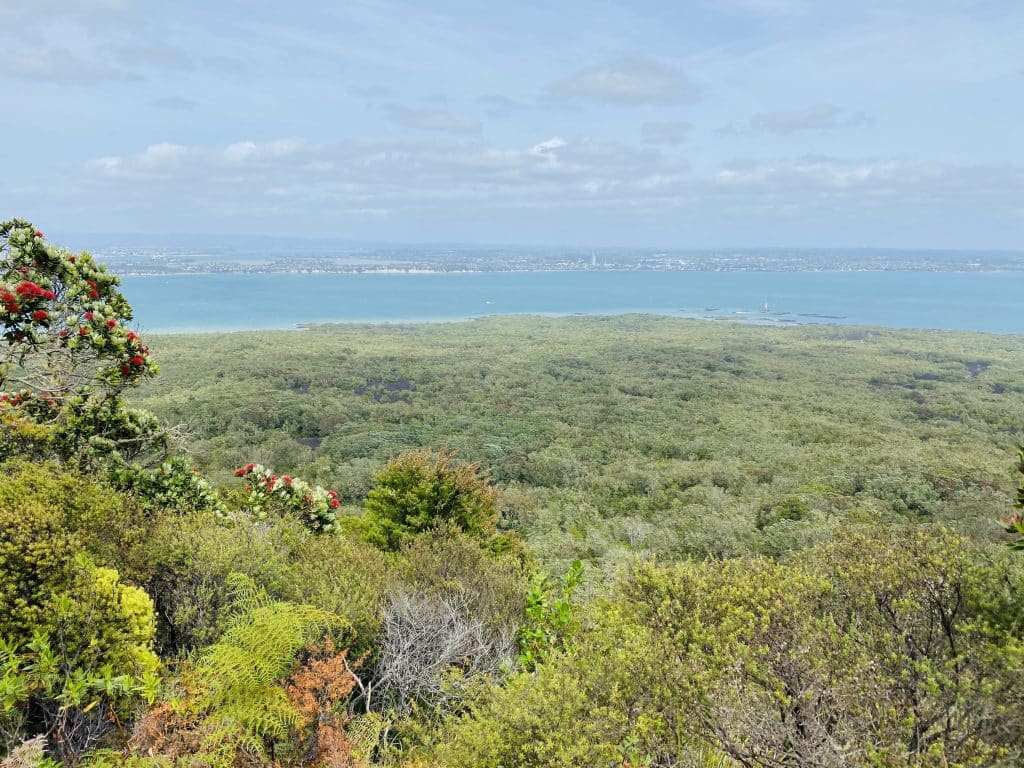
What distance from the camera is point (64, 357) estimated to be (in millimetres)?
10633

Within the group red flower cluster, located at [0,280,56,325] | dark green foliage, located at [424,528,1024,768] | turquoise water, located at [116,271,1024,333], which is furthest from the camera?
turquoise water, located at [116,271,1024,333]

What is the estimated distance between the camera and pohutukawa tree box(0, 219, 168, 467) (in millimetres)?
9773

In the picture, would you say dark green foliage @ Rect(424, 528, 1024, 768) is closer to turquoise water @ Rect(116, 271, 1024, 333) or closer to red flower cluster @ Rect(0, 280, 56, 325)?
red flower cluster @ Rect(0, 280, 56, 325)

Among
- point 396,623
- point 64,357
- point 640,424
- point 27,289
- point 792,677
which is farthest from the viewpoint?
point 640,424

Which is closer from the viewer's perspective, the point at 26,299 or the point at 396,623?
the point at 396,623

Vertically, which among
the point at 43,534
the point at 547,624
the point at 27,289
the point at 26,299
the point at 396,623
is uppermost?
the point at 27,289

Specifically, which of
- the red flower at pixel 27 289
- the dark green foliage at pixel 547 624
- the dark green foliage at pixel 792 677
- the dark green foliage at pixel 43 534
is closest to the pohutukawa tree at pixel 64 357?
the red flower at pixel 27 289

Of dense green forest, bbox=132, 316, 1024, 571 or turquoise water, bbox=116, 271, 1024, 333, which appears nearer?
dense green forest, bbox=132, 316, 1024, 571

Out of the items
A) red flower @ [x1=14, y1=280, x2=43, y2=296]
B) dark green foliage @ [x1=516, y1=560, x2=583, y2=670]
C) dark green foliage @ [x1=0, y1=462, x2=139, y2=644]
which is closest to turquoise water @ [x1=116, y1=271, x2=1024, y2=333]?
red flower @ [x1=14, y1=280, x2=43, y2=296]

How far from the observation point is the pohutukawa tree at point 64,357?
9.77 m

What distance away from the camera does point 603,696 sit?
21.2 feet

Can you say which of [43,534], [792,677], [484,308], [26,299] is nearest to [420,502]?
[43,534]

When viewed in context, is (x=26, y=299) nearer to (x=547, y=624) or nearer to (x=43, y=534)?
(x=43, y=534)

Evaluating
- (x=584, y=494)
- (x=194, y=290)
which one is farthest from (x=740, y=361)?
(x=194, y=290)
